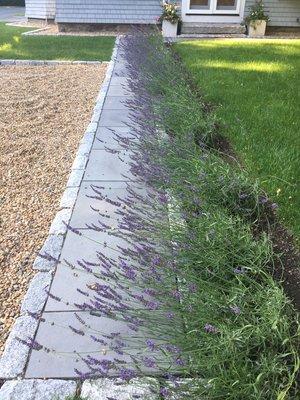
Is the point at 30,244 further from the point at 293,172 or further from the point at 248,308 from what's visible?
the point at 293,172

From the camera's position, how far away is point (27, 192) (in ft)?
13.2

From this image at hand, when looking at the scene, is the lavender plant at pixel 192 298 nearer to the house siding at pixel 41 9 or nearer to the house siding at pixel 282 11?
the house siding at pixel 282 11

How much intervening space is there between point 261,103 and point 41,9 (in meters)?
13.8

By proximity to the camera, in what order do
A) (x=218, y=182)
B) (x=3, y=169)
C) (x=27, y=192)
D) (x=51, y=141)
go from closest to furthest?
(x=218, y=182)
(x=27, y=192)
(x=3, y=169)
(x=51, y=141)

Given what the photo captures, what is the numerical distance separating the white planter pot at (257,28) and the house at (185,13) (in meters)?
0.46

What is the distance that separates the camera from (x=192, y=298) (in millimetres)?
1971

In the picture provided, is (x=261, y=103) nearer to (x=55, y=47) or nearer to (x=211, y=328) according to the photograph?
(x=211, y=328)

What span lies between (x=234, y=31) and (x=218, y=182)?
11.9 metres

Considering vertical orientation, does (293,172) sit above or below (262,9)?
below

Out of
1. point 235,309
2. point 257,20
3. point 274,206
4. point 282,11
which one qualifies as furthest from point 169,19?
point 235,309

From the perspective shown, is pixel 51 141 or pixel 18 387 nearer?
pixel 18 387

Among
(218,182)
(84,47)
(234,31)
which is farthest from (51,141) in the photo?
(234,31)

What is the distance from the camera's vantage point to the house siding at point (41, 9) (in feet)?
54.4

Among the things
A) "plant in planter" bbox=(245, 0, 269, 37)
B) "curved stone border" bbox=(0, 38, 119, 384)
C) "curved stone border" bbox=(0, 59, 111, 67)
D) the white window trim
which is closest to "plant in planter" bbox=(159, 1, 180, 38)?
the white window trim
